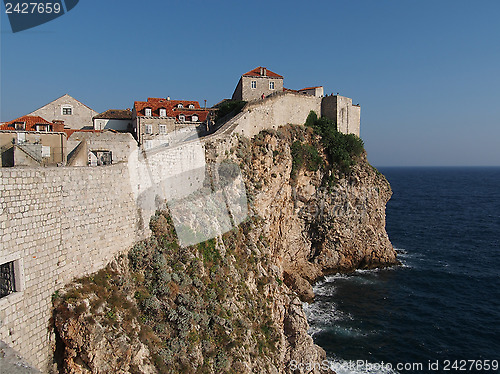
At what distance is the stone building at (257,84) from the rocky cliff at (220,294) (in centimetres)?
606

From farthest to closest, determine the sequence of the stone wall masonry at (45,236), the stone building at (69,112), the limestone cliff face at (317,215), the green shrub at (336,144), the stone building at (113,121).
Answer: the green shrub at (336,144), the stone building at (113,121), the stone building at (69,112), the limestone cliff face at (317,215), the stone wall masonry at (45,236)

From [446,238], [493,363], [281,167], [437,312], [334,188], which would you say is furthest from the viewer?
[446,238]

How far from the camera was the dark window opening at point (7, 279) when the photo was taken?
9539mm

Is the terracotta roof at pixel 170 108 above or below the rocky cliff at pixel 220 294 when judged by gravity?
above

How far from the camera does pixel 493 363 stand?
2269 cm

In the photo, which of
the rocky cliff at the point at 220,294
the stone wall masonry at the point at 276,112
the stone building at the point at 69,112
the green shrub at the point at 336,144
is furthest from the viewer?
the green shrub at the point at 336,144

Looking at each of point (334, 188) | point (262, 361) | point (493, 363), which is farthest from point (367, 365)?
point (334, 188)

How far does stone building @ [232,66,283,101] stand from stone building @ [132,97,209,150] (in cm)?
576

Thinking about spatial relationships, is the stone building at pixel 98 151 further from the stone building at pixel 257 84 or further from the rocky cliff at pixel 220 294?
the stone building at pixel 257 84

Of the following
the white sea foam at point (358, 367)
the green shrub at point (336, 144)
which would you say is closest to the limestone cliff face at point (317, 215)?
the green shrub at point (336, 144)

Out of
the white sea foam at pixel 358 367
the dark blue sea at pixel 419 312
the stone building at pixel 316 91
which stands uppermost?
the stone building at pixel 316 91

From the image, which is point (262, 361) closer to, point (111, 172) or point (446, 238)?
point (111, 172)

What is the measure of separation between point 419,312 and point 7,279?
30510 millimetres

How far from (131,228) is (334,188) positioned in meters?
27.9
